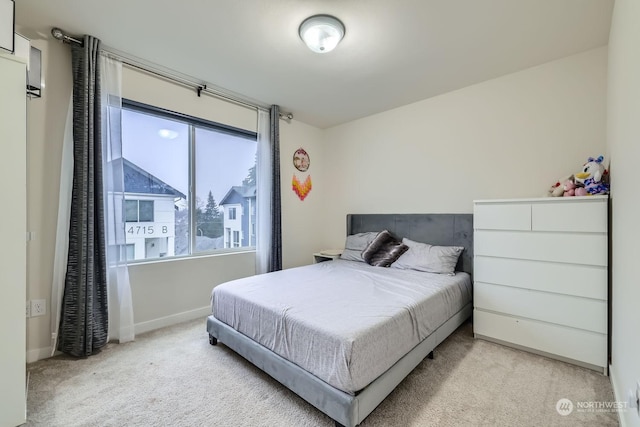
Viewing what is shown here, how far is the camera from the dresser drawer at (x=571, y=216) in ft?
6.28

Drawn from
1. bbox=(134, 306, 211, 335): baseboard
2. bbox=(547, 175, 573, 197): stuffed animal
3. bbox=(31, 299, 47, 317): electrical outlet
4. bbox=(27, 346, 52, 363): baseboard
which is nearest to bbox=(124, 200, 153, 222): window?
bbox=(31, 299, 47, 317): electrical outlet

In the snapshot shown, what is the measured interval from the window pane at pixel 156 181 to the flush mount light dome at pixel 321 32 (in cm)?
174

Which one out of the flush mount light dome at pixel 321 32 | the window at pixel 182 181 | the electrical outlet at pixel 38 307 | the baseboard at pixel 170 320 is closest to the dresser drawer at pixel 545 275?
the flush mount light dome at pixel 321 32

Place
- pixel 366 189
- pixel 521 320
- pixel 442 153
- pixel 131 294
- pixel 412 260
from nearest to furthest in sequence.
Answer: pixel 521 320, pixel 131 294, pixel 412 260, pixel 442 153, pixel 366 189

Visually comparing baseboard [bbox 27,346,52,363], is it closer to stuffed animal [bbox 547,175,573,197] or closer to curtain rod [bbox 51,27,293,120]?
curtain rod [bbox 51,27,293,120]

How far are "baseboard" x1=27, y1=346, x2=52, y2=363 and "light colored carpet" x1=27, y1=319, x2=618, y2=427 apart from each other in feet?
0.22

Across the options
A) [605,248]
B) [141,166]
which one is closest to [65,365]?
[141,166]

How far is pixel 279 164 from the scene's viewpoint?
361 centimetres

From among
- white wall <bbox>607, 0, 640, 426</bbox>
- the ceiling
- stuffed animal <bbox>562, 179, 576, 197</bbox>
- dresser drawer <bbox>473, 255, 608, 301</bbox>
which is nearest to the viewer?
white wall <bbox>607, 0, 640, 426</bbox>

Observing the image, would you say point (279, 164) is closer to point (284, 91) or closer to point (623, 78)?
point (284, 91)

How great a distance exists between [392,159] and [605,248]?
220 cm

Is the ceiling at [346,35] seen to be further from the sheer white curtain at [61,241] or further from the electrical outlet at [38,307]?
the electrical outlet at [38,307]

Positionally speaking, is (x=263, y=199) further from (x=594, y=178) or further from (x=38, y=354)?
→ (x=594, y=178)

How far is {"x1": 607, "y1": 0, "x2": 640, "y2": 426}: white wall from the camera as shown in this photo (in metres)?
1.17
